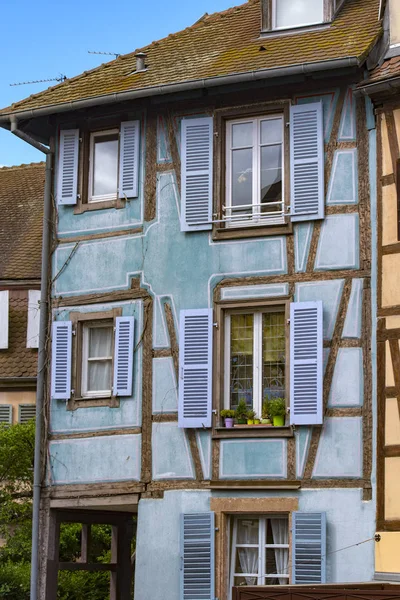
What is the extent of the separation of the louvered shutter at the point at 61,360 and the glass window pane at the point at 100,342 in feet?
1.10

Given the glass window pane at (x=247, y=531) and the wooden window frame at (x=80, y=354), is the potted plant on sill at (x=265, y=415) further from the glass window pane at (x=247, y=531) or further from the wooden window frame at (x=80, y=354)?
the wooden window frame at (x=80, y=354)

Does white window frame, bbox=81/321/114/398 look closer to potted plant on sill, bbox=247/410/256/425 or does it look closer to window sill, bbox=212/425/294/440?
window sill, bbox=212/425/294/440

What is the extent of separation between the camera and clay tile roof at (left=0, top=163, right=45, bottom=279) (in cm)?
2862

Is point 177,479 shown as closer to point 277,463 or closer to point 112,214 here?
point 277,463

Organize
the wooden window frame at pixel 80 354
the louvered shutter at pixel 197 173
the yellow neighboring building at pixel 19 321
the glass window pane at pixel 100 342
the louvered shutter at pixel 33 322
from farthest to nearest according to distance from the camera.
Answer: the yellow neighboring building at pixel 19 321 → the louvered shutter at pixel 33 322 → the glass window pane at pixel 100 342 → the wooden window frame at pixel 80 354 → the louvered shutter at pixel 197 173

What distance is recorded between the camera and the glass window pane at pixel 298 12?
20391 millimetres

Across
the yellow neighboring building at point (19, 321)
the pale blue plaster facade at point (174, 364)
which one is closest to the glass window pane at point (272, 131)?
the pale blue plaster facade at point (174, 364)

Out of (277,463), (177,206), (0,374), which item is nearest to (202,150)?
(177,206)

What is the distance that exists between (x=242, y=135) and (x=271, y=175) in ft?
2.42

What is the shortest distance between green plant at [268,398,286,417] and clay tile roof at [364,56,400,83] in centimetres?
430

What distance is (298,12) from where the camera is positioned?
809 inches

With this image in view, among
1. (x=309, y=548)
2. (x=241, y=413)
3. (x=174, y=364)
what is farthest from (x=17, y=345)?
(x=309, y=548)

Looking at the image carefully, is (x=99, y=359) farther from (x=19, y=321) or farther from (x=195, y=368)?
(x=19, y=321)

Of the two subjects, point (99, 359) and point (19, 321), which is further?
point (19, 321)
